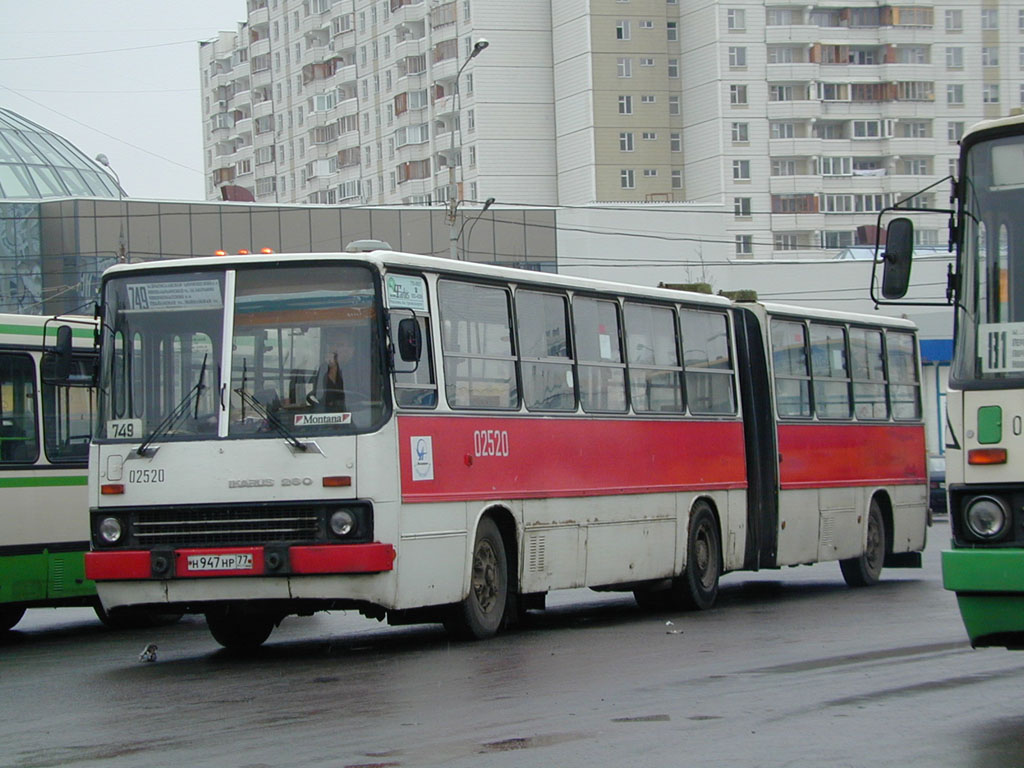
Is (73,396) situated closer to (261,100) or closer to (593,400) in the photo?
(593,400)

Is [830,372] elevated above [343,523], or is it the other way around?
[830,372]

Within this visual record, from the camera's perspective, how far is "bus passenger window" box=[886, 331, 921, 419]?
22.2 m

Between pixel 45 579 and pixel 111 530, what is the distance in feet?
10.4

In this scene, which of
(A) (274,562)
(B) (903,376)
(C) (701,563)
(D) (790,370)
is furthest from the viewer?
(B) (903,376)

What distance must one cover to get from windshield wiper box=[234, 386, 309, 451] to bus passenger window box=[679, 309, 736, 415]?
Result: 6043mm

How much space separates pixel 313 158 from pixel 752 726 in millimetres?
118681

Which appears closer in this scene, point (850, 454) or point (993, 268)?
→ point (993, 268)

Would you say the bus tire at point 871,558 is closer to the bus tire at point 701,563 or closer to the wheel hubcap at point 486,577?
the bus tire at point 701,563

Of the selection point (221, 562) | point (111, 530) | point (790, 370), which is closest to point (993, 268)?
point (221, 562)

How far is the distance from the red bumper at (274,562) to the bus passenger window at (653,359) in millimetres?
4853

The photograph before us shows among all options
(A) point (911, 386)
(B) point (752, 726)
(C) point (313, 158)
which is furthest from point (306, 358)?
(C) point (313, 158)

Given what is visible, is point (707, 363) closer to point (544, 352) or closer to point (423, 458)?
point (544, 352)

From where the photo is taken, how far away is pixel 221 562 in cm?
1263

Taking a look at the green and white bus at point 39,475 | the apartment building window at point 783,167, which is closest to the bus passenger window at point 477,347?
the green and white bus at point 39,475
